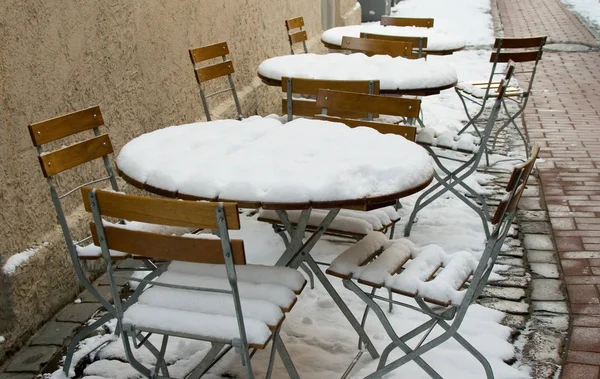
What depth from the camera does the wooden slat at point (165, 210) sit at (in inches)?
87.3

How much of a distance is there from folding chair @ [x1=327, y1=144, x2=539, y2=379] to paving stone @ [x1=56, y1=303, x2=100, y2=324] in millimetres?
1564

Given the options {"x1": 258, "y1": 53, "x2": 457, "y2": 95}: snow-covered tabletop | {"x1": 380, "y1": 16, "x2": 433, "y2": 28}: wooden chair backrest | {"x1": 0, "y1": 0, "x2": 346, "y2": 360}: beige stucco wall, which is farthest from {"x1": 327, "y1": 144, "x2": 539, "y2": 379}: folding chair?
{"x1": 380, "y1": 16, "x2": 433, "y2": 28}: wooden chair backrest

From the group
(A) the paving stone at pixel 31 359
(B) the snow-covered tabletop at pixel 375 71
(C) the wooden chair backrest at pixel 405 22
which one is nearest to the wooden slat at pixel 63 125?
(A) the paving stone at pixel 31 359

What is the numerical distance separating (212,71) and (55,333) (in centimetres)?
226

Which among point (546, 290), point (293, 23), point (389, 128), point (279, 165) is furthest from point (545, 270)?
point (293, 23)

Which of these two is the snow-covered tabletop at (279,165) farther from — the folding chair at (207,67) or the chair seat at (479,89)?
the chair seat at (479,89)

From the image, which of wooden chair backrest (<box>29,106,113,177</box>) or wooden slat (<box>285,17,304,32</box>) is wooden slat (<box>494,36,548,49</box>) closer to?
wooden slat (<box>285,17,304,32</box>)

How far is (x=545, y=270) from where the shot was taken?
4.29 m

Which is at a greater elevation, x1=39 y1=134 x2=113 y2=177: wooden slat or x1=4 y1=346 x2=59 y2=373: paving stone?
x1=39 y1=134 x2=113 y2=177: wooden slat

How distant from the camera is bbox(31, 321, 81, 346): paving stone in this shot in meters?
3.61

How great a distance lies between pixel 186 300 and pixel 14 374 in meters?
1.24

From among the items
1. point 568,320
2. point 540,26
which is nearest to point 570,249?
point 568,320

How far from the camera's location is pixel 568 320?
12.3 ft

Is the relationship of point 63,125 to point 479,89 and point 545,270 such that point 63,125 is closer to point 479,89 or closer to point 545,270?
point 545,270
